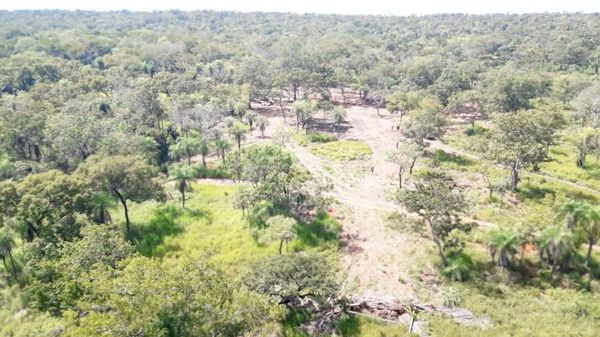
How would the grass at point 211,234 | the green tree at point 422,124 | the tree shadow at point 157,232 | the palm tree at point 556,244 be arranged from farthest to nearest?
the green tree at point 422,124 → the tree shadow at point 157,232 → the grass at point 211,234 → the palm tree at point 556,244

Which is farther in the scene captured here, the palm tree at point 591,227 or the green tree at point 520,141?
the green tree at point 520,141

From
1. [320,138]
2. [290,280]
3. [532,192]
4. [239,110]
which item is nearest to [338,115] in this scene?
[320,138]

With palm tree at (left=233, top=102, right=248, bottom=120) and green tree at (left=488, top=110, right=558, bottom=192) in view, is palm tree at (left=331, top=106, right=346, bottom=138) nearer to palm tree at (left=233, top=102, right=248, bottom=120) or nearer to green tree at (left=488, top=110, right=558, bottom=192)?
palm tree at (left=233, top=102, right=248, bottom=120)

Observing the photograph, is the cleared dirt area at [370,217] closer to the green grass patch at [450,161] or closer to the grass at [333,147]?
the grass at [333,147]

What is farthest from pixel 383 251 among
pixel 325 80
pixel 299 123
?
pixel 325 80

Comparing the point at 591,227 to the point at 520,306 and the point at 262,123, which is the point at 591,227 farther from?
the point at 262,123

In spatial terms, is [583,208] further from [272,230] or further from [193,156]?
[193,156]

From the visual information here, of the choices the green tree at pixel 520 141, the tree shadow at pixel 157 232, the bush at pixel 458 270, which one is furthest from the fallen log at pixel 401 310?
the green tree at pixel 520 141
